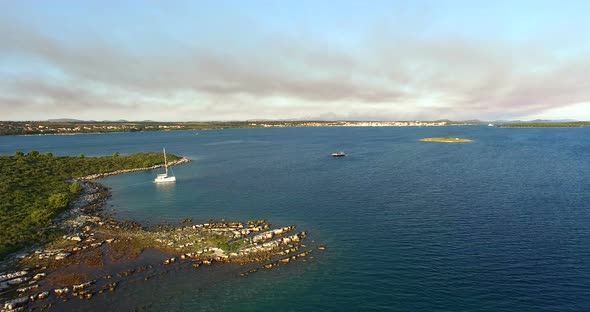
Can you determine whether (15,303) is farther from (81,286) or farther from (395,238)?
(395,238)

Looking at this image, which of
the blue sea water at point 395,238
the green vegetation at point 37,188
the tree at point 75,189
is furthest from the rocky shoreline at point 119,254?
the tree at point 75,189

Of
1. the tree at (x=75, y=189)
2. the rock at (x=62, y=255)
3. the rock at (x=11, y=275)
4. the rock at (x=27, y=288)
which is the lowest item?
the rock at (x=27, y=288)

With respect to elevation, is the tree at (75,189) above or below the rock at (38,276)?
above

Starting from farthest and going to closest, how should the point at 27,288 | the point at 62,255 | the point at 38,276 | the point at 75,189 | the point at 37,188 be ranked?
the point at 75,189, the point at 37,188, the point at 62,255, the point at 38,276, the point at 27,288

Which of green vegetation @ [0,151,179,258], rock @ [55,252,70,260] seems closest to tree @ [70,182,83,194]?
green vegetation @ [0,151,179,258]

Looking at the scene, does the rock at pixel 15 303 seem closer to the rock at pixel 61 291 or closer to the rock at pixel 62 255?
the rock at pixel 61 291

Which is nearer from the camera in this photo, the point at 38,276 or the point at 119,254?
the point at 38,276

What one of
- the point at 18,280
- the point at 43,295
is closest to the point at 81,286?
the point at 43,295

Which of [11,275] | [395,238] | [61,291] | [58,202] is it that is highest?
[58,202]
